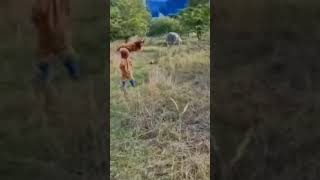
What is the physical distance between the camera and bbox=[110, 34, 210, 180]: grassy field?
13.9ft

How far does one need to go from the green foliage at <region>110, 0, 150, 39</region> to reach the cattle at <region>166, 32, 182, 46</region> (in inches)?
6.6

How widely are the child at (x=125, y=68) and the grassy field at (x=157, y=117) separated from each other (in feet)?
0.11

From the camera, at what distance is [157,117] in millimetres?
4289
